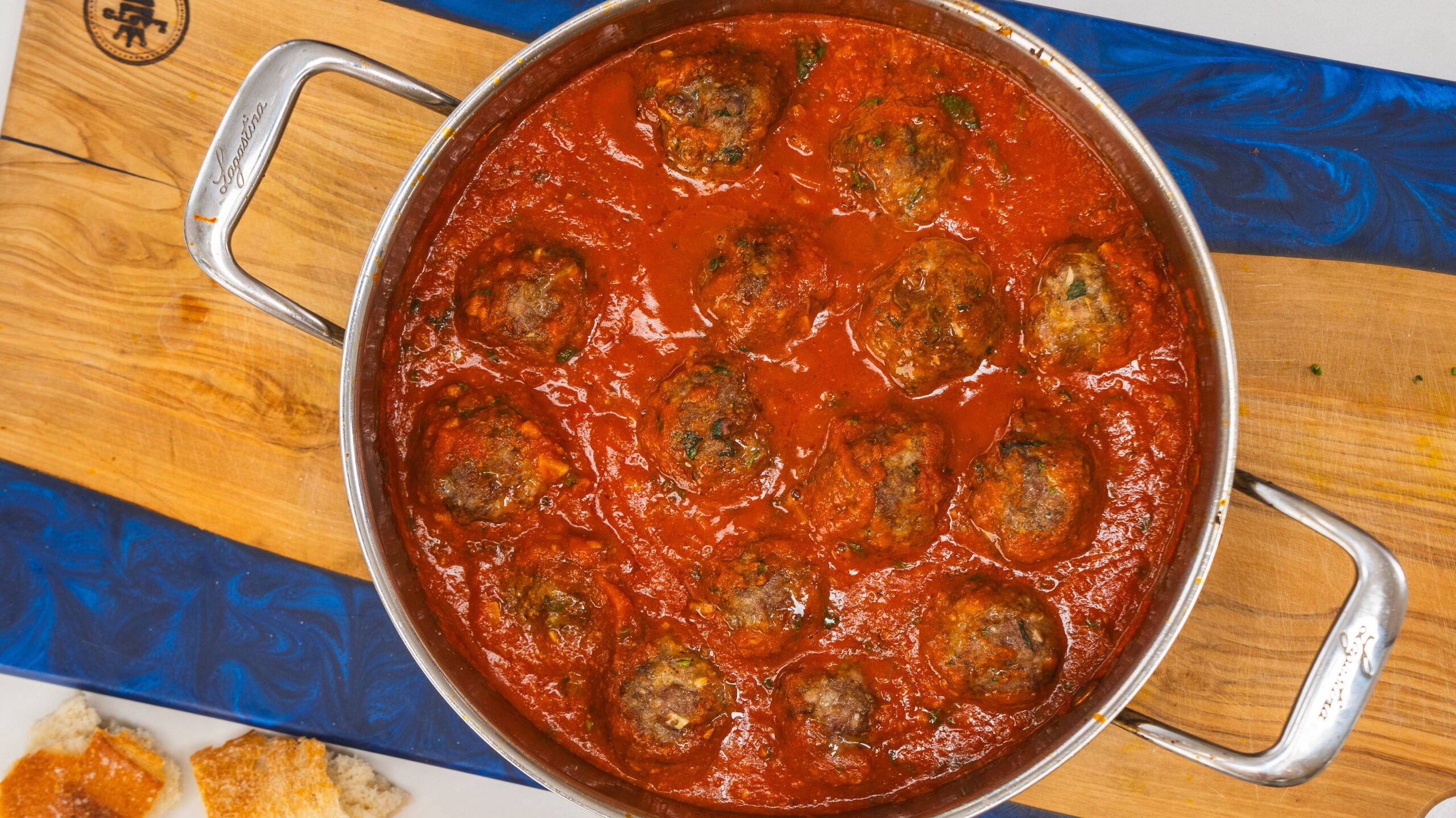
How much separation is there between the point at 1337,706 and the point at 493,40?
467 centimetres

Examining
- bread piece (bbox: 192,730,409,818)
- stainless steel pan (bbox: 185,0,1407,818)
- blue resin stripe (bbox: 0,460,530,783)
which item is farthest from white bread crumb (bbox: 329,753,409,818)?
stainless steel pan (bbox: 185,0,1407,818)

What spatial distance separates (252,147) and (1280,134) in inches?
185

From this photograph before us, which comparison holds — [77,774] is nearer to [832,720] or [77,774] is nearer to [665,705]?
[665,705]

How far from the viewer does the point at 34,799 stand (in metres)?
4.32

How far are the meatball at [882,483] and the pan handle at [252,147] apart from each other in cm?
222

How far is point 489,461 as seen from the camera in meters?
3.46

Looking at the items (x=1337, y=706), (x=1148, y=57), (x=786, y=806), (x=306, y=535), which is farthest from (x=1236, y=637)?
(x=306, y=535)

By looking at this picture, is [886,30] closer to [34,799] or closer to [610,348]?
[610,348]

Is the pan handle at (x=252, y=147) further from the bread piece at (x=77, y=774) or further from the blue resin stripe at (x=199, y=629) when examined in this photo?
the bread piece at (x=77, y=774)

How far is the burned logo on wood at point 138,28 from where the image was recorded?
417cm

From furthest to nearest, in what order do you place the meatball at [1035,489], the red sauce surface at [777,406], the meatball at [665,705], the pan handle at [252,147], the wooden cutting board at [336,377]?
the wooden cutting board at [336,377]
the red sauce surface at [777,406]
the meatball at [665,705]
the meatball at [1035,489]
the pan handle at [252,147]

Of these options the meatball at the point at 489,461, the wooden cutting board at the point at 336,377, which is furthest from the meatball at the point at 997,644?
the meatball at the point at 489,461

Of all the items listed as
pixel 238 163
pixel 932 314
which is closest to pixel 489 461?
pixel 238 163

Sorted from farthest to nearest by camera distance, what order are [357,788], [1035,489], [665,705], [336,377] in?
[357,788]
[336,377]
[665,705]
[1035,489]
